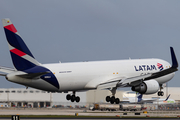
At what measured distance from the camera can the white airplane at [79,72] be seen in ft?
149

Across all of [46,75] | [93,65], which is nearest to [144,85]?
[93,65]

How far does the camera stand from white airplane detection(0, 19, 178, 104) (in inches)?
1786

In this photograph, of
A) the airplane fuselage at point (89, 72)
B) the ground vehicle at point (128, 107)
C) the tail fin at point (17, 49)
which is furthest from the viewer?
the ground vehicle at point (128, 107)

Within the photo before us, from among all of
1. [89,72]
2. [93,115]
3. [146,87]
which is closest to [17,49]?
[89,72]

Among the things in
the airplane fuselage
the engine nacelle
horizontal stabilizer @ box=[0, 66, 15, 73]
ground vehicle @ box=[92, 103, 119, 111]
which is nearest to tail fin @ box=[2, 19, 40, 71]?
the airplane fuselage

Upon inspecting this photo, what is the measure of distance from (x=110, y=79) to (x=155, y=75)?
22.3 ft

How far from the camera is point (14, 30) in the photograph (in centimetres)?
4541

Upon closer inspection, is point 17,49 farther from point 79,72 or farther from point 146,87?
point 146,87

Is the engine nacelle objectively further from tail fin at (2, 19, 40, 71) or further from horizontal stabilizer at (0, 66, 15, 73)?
horizontal stabilizer at (0, 66, 15, 73)

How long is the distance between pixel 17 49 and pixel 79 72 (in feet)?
30.7

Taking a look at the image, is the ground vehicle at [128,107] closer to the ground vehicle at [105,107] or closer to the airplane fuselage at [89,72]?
the ground vehicle at [105,107]

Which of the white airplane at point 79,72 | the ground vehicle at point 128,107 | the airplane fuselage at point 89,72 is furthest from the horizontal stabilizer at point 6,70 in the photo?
the ground vehicle at point 128,107

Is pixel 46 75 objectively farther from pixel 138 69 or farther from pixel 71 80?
pixel 138 69

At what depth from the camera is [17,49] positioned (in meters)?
45.5
